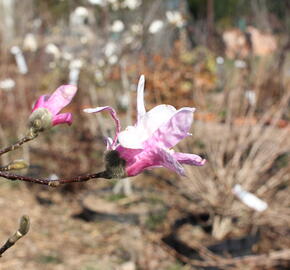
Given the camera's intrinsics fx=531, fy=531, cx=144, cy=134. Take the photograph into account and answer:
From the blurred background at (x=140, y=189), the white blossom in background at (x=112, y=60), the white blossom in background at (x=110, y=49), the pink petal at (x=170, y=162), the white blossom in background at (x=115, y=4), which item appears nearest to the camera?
the pink petal at (x=170, y=162)

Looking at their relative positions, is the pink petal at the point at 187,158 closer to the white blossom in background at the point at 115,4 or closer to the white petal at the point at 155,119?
the white petal at the point at 155,119

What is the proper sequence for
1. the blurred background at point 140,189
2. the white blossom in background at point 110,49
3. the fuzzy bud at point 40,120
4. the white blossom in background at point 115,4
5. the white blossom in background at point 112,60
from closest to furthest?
the fuzzy bud at point 40,120 < the blurred background at point 140,189 < the white blossom in background at point 115,4 < the white blossom in background at point 112,60 < the white blossom in background at point 110,49

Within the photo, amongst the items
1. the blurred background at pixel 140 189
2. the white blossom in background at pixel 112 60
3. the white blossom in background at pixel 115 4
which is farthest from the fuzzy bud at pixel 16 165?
the white blossom in background at pixel 112 60

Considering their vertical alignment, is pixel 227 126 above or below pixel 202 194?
above

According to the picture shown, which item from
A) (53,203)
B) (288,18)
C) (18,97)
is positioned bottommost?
(53,203)

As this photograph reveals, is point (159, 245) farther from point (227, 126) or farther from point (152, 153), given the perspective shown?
point (152, 153)

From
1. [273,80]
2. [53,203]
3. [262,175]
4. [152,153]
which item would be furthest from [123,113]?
[152,153]

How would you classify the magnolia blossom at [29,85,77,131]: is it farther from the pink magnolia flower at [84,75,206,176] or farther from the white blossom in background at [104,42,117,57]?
the white blossom in background at [104,42,117,57]
